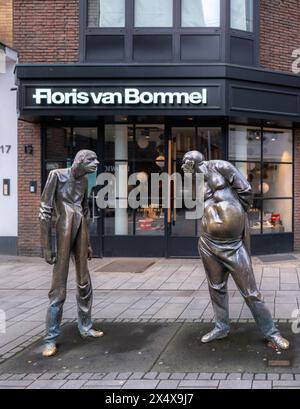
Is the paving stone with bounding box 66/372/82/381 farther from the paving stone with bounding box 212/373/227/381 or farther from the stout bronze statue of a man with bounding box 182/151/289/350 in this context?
the stout bronze statue of a man with bounding box 182/151/289/350

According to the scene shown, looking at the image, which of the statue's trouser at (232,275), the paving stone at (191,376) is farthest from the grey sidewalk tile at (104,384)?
the statue's trouser at (232,275)

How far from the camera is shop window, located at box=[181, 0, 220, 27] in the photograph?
1094 cm

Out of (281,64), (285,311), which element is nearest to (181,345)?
(285,311)

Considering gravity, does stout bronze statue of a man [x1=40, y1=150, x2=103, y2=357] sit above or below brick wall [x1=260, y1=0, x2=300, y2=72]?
below

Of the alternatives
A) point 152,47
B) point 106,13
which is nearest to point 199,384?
point 152,47

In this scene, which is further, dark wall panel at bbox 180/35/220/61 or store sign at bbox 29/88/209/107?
dark wall panel at bbox 180/35/220/61

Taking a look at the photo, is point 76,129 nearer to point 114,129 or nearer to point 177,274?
point 114,129

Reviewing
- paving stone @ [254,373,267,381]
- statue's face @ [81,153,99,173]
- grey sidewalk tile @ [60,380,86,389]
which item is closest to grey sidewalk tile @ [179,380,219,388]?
paving stone @ [254,373,267,381]

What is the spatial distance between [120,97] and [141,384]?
23.8 feet

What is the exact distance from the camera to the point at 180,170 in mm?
11469

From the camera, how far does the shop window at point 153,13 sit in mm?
11086

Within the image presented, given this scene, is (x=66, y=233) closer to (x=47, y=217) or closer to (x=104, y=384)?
(x=47, y=217)

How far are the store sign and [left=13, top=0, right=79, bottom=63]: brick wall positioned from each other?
3.45 feet

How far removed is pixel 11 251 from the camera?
1191 centimetres
